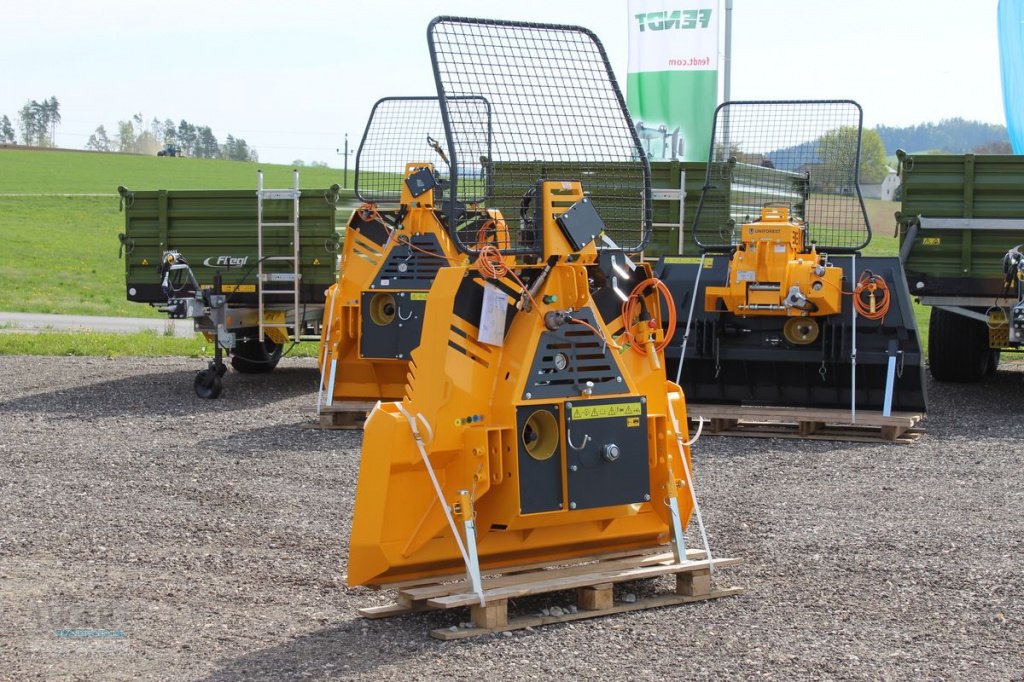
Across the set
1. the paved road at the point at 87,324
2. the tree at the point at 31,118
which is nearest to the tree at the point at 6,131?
the tree at the point at 31,118

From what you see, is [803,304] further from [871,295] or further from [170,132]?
[170,132]

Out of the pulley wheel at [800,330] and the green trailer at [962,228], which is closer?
the pulley wheel at [800,330]

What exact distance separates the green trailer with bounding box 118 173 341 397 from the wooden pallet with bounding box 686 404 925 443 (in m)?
4.58

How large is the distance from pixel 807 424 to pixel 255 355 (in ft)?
22.6

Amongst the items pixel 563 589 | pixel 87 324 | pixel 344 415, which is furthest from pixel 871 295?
pixel 87 324

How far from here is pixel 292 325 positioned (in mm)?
14305

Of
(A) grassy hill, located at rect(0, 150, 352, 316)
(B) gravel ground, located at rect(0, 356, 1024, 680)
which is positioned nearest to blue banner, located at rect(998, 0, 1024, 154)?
(B) gravel ground, located at rect(0, 356, 1024, 680)

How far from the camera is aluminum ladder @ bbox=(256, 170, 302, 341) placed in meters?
14.0

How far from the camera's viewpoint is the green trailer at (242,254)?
14.0m

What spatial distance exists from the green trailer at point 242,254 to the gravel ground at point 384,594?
95.9 inches

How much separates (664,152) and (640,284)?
10.6m

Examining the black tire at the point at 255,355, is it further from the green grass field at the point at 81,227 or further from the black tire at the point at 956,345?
the black tire at the point at 956,345

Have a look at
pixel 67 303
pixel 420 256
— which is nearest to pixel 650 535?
pixel 420 256

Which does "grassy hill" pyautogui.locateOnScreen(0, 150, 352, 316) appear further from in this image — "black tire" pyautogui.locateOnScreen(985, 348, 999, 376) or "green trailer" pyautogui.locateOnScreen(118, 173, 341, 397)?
"black tire" pyautogui.locateOnScreen(985, 348, 999, 376)
